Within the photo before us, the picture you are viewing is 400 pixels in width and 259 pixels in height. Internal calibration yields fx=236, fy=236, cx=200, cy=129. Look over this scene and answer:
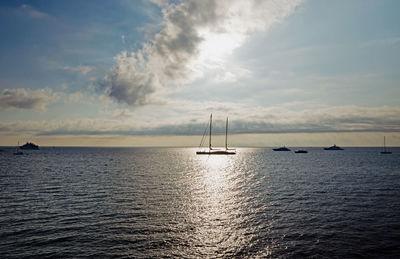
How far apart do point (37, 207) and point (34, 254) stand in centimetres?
1950

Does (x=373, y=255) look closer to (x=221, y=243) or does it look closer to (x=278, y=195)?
(x=221, y=243)

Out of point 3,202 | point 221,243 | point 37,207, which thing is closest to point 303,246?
point 221,243

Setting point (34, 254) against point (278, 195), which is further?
point (278, 195)

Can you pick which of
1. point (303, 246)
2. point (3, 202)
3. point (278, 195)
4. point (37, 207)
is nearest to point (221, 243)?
point (303, 246)

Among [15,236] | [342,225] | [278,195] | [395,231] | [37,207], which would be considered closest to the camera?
[15,236]

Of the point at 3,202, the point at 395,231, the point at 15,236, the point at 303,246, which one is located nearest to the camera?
the point at 303,246

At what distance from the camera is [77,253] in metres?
21.5

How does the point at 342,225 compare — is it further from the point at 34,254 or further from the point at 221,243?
the point at 34,254

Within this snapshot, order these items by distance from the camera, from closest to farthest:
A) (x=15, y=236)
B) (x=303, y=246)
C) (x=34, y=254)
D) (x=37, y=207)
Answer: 1. (x=34, y=254)
2. (x=303, y=246)
3. (x=15, y=236)
4. (x=37, y=207)

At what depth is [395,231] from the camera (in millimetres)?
27031

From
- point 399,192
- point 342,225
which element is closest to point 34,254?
point 342,225

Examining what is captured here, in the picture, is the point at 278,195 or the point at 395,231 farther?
the point at 278,195

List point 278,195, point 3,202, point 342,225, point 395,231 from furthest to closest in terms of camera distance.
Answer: point 278,195 → point 3,202 → point 342,225 → point 395,231

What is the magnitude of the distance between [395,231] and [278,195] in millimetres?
21864
